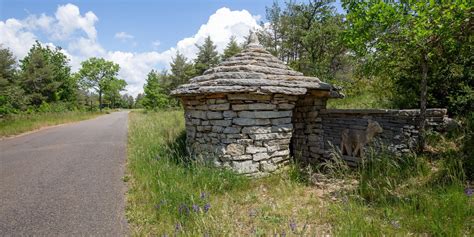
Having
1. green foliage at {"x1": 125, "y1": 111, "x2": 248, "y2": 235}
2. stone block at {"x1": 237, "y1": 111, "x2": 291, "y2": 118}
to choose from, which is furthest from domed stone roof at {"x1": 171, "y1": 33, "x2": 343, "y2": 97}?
green foliage at {"x1": 125, "y1": 111, "x2": 248, "y2": 235}

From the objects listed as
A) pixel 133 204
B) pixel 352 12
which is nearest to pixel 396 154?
pixel 352 12

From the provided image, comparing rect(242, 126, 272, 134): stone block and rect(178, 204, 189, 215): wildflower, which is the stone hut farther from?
rect(178, 204, 189, 215): wildflower

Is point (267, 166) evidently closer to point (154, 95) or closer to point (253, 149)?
point (253, 149)

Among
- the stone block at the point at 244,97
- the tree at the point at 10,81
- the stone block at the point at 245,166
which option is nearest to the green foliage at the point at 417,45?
the stone block at the point at 244,97

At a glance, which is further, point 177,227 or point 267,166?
point 267,166

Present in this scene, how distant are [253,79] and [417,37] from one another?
9.56ft

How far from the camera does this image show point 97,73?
47562 millimetres

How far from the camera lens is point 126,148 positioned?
8469mm

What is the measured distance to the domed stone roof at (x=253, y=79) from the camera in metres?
4.78

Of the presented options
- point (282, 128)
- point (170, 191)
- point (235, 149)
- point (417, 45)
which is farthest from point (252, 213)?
point (417, 45)

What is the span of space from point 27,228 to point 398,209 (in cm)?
499

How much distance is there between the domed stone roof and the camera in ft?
15.7

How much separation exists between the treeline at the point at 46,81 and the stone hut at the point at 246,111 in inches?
706

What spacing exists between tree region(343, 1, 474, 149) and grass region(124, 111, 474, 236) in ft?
3.94
